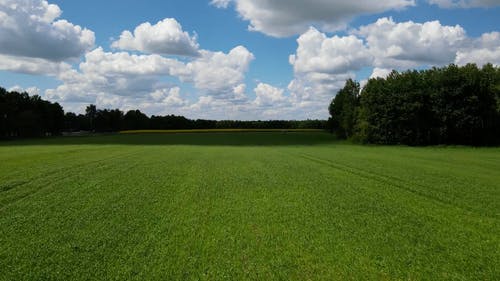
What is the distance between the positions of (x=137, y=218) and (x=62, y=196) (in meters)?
4.08

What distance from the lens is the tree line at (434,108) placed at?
157 feet

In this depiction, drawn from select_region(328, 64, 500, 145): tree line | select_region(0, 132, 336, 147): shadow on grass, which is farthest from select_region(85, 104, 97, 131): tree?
select_region(328, 64, 500, 145): tree line

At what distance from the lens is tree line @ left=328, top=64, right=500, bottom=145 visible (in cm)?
4794

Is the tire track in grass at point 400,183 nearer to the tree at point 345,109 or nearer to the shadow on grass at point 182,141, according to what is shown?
the shadow on grass at point 182,141

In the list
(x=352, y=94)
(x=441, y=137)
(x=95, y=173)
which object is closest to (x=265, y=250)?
(x=95, y=173)

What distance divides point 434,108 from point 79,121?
6109 inches

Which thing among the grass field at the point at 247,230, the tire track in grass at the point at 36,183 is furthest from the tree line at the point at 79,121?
the grass field at the point at 247,230

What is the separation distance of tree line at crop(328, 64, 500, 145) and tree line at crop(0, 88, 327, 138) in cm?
4573

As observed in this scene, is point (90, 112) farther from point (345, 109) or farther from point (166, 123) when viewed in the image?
point (345, 109)

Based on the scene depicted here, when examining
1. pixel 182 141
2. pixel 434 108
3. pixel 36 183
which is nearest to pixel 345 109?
pixel 434 108

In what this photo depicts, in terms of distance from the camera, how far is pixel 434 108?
50.2m

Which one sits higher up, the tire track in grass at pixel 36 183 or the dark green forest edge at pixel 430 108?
the dark green forest edge at pixel 430 108

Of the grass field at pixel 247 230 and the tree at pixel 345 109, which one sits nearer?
the grass field at pixel 247 230

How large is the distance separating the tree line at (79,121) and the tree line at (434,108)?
1801 inches
